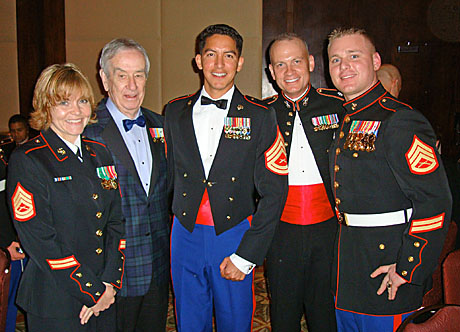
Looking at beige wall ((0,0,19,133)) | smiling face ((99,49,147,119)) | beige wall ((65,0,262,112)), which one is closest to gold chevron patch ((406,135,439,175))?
smiling face ((99,49,147,119))

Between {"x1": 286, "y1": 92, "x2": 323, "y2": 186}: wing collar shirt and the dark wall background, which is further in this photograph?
the dark wall background

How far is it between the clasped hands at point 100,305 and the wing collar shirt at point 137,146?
1.47 ft

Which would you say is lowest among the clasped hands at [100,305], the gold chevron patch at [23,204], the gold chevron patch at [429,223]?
the clasped hands at [100,305]

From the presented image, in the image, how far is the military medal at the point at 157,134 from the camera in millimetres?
2062

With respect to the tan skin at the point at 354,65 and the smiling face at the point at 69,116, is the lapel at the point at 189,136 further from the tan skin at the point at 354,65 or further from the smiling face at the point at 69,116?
the tan skin at the point at 354,65

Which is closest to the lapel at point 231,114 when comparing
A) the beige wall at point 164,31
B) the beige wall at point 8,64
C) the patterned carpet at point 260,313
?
the patterned carpet at point 260,313

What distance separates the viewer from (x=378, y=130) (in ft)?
5.57

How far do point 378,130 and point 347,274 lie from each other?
61cm

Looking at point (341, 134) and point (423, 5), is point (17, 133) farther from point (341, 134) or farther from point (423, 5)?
point (423, 5)

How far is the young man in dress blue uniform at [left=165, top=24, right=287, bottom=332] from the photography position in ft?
6.39

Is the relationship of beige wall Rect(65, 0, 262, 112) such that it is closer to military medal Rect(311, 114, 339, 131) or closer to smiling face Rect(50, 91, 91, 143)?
military medal Rect(311, 114, 339, 131)

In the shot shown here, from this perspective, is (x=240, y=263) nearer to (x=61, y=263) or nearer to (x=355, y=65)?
(x=61, y=263)

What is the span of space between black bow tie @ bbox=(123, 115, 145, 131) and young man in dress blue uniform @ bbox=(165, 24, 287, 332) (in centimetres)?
18

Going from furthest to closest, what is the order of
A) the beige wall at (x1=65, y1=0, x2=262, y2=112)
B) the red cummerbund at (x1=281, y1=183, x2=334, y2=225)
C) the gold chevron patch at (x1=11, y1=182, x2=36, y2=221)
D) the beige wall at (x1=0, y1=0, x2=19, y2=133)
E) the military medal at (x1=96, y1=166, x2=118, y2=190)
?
the beige wall at (x1=0, y1=0, x2=19, y2=133), the beige wall at (x1=65, y1=0, x2=262, y2=112), the red cummerbund at (x1=281, y1=183, x2=334, y2=225), the military medal at (x1=96, y1=166, x2=118, y2=190), the gold chevron patch at (x1=11, y1=182, x2=36, y2=221)
